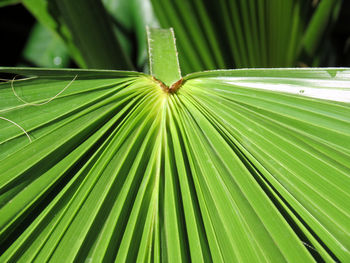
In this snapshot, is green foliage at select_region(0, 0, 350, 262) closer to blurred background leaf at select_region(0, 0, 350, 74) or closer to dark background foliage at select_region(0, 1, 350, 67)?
blurred background leaf at select_region(0, 0, 350, 74)

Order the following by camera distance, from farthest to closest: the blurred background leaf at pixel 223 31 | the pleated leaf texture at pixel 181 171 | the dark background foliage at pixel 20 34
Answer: the dark background foliage at pixel 20 34 → the blurred background leaf at pixel 223 31 → the pleated leaf texture at pixel 181 171

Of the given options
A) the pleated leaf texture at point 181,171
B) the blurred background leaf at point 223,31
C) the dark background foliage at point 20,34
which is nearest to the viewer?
the pleated leaf texture at point 181,171

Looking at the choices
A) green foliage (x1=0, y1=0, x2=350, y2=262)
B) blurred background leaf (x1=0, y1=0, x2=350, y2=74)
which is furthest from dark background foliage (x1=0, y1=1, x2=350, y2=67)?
green foliage (x1=0, y1=0, x2=350, y2=262)

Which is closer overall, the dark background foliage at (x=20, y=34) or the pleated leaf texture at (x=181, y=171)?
the pleated leaf texture at (x=181, y=171)

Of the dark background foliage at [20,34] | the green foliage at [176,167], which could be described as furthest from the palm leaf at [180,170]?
the dark background foliage at [20,34]

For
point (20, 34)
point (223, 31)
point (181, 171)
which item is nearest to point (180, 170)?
point (181, 171)

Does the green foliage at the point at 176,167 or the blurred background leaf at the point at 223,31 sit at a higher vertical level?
the blurred background leaf at the point at 223,31

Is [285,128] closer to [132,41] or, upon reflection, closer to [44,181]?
[44,181]


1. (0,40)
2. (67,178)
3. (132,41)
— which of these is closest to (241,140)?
(67,178)

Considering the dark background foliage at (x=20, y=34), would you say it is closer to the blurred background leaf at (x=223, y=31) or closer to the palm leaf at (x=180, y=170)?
the blurred background leaf at (x=223, y=31)
